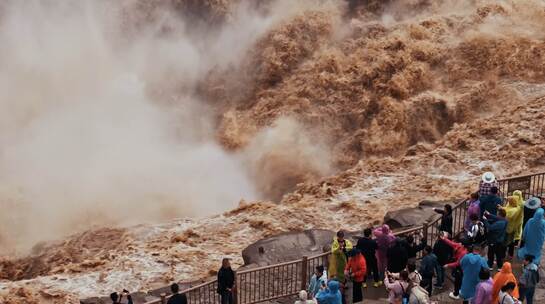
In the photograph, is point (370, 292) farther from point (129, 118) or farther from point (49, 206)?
point (129, 118)

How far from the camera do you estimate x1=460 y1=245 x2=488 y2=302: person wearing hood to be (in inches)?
359

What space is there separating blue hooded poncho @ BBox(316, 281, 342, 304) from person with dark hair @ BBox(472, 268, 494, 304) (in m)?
1.65

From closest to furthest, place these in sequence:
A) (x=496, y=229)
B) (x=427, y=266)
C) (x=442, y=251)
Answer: (x=427, y=266), (x=442, y=251), (x=496, y=229)

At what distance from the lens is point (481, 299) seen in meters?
8.59

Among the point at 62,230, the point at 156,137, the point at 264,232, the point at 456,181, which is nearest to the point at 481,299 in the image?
the point at 264,232

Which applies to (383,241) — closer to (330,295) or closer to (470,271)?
(470,271)

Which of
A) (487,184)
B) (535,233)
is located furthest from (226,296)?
(535,233)

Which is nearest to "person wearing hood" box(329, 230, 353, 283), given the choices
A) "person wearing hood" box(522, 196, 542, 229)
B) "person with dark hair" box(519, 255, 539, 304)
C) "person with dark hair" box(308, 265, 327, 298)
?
"person with dark hair" box(308, 265, 327, 298)

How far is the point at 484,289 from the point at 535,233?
1986mm

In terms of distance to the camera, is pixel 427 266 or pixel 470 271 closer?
pixel 470 271

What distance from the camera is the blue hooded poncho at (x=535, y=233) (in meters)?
10.1

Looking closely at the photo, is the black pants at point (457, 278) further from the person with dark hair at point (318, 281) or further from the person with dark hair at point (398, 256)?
the person with dark hair at point (318, 281)

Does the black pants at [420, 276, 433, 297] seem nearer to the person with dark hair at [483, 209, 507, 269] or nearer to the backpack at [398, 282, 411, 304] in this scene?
the backpack at [398, 282, 411, 304]

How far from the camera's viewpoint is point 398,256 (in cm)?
1003
